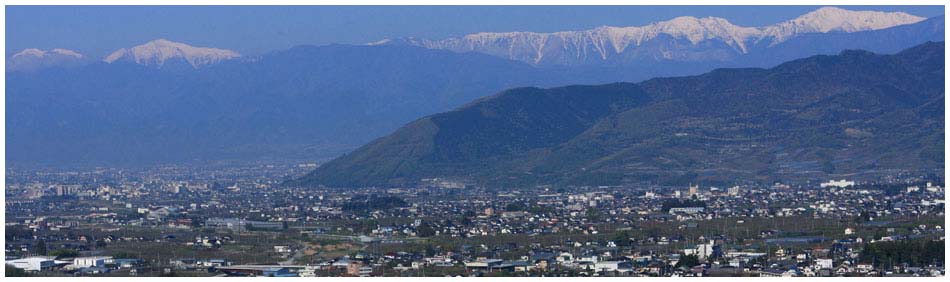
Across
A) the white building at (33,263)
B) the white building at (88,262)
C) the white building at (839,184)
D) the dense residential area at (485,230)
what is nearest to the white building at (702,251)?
the dense residential area at (485,230)

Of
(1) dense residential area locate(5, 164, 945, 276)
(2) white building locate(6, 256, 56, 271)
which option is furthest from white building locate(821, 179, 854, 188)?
(2) white building locate(6, 256, 56, 271)

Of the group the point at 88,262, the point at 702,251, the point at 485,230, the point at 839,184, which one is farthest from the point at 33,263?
the point at 839,184

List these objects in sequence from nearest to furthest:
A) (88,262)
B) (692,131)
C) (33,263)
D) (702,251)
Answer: (33,263) < (88,262) < (702,251) < (692,131)

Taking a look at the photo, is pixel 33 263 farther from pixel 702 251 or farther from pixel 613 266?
pixel 702 251

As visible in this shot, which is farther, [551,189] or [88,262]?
[551,189]

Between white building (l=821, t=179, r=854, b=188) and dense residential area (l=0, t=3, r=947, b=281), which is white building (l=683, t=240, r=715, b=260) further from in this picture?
white building (l=821, t=179, r=854, b=188)

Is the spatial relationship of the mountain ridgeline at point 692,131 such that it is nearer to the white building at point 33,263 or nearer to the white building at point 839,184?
the white building at point 839,184

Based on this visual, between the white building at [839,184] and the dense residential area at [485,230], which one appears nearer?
the dense residential area at [485,230]
